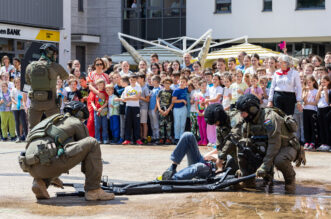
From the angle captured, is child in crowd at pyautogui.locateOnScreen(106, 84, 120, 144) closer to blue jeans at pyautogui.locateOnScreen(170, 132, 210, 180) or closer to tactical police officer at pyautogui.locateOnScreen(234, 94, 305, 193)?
blue jeans at pyautogui.locateOnScreen(170, 132, 210, 180)


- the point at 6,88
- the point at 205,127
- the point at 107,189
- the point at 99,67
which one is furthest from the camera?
the point at 6,88

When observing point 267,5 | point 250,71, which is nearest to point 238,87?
point 250,71

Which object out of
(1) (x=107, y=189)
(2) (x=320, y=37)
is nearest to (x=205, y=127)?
(1) (x=107, y=189)

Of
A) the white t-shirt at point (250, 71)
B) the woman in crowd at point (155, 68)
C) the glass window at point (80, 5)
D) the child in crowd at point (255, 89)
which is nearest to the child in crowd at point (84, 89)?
the woman in crowd at point (155, 68)

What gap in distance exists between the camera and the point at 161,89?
15.2 metres

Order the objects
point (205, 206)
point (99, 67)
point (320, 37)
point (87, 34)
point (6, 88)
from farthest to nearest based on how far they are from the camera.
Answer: point (87, 34)
point (320, 37)
point (6, 88)
point (99, 67)
point (205, 206)

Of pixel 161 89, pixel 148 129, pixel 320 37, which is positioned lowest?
pixel 148 129

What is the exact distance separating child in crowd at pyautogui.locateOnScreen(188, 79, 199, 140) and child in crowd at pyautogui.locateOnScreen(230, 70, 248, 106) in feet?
3.59

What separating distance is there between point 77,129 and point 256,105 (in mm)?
2281

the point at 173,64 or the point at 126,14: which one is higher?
the point at 126,14

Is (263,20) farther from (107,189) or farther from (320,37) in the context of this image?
(107,189)

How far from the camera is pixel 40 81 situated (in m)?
10.8

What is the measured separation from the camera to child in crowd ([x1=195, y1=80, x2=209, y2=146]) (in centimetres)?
1452

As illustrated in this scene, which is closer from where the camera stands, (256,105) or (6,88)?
(256,105)
